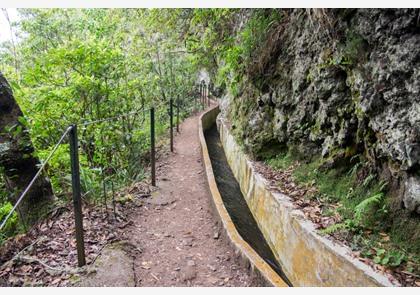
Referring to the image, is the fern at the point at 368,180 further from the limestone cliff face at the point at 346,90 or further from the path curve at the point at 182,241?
the path curve at the point at 182,241

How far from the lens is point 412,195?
3.55m

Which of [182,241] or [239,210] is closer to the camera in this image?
[182,241]

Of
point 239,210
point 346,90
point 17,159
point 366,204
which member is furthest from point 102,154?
point 366,204

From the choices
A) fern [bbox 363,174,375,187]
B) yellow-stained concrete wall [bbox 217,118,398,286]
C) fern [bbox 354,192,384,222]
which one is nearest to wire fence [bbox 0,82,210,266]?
yellow-stained concrete wall [bbox 217,118,398,286]

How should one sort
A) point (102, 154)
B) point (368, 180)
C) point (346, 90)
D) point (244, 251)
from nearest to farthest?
1. point (244, 251)
2. point (368, 180)
3. point (346, 90)
4. point (102, 154)

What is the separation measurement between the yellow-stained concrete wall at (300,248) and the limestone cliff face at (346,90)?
986mm

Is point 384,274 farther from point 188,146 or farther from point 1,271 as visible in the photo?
point 188,146

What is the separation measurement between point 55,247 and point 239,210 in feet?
11.0

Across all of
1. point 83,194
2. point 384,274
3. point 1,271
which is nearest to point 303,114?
point 384,274

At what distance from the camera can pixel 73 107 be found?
6238 millimetres

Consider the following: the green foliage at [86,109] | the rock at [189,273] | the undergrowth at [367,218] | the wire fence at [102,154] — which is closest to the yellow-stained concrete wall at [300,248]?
the undergrowth at [367,218]

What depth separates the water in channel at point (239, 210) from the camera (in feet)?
15.8

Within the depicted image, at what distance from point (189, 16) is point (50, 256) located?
11840mm

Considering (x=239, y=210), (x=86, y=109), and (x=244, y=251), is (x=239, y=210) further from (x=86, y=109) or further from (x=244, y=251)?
(x=86, y=109)
